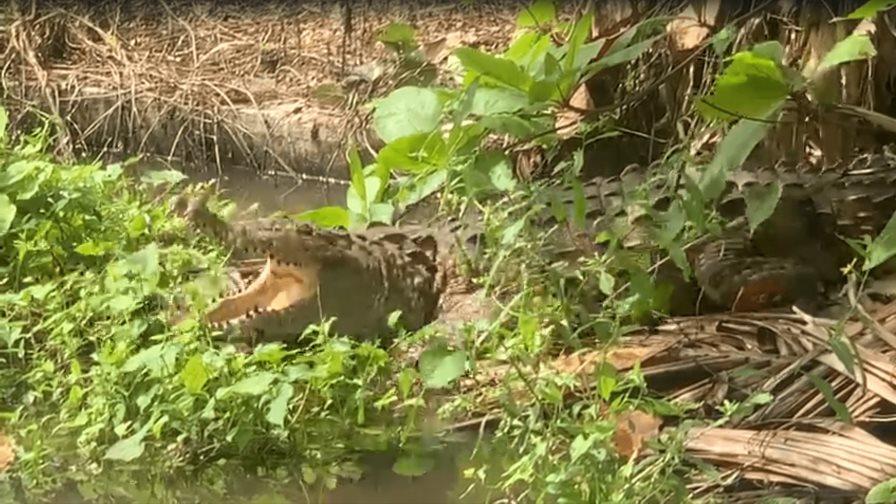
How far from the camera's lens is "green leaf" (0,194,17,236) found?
79.6 inches

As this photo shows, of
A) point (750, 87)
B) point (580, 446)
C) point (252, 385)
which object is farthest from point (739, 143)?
point (252, 385)

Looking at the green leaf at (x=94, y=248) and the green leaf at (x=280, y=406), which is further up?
the green leaf at (x=280, y=406)

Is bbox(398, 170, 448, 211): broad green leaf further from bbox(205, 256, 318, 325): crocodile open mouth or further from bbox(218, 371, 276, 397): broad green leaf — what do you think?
bbox(205, 256, 318, 325): crocodile open mouth

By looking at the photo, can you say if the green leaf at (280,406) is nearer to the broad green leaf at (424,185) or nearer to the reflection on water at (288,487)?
the reflection on water at (288,487)

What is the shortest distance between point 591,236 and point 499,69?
0.86 m

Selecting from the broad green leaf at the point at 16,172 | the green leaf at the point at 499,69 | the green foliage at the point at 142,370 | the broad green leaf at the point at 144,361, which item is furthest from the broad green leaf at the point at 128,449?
the broad green leaf at the point at 16,172

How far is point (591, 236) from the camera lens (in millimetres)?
1810

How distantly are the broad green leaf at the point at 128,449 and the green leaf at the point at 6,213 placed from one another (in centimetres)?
75

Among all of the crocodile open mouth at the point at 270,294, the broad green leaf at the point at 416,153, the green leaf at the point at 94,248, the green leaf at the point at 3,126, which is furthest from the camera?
the green leaf at the point at 3,126

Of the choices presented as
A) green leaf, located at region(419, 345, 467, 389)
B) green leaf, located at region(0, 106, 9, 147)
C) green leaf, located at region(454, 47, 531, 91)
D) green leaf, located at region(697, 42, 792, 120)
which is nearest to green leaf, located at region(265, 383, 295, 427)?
green leaf, located at region(419, 345, 467, 389)

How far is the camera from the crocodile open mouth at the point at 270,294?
1.79 metres

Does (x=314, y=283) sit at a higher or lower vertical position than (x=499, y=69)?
lower

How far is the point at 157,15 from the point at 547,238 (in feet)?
3.78

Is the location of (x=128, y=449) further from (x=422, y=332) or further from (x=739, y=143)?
(x=739, y=143)
